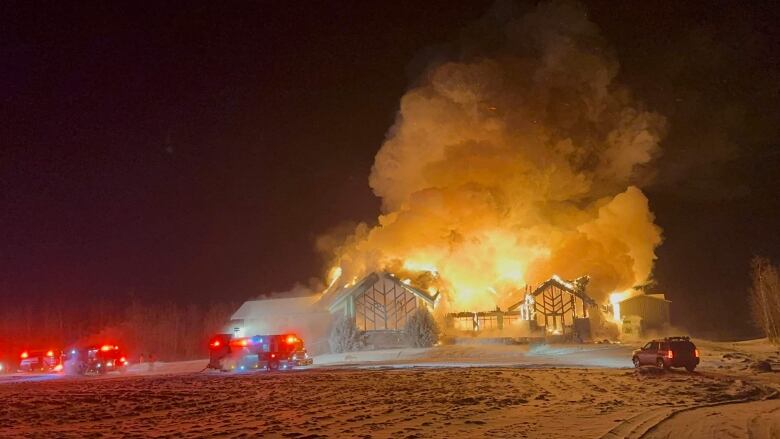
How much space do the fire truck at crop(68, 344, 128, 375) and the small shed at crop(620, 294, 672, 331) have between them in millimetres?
35432

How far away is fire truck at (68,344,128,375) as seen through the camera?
127 ft

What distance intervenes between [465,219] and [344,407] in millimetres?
34197

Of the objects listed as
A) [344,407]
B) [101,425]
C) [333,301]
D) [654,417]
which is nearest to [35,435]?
[101,425]

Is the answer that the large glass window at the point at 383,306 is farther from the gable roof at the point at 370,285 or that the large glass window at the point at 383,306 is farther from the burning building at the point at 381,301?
the gable roof at the point at 370,285

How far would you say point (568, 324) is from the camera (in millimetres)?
47812

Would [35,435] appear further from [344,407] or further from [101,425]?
[344,407]

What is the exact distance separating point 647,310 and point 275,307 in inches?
1153

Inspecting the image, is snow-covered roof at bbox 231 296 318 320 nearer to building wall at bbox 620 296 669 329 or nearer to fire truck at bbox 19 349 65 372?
fire truck at bbox 19 349 65 372

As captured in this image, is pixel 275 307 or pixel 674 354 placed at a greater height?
pixel 275 307

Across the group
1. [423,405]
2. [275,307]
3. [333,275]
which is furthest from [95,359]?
[423,405]

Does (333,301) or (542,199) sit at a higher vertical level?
(542,199)

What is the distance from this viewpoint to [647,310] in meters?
56.7

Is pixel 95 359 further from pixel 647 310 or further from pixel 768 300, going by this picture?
pixel 768 300

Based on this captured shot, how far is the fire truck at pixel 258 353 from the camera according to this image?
3597cm
